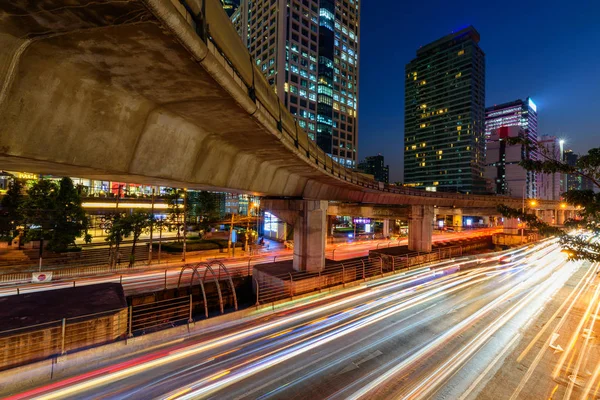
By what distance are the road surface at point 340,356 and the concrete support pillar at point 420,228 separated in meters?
14.5

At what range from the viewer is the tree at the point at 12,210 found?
2542 centimetres

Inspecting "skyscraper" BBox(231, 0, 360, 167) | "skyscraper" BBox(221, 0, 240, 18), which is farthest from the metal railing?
"skyscraper" BBox(221, 0, 240, 18)

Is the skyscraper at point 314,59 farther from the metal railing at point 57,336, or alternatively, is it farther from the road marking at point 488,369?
the metal railing at point 57,336

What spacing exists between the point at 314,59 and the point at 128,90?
79.7 meters

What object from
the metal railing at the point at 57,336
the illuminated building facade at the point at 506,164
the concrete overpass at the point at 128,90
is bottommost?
the metal railing at the point at 57,336

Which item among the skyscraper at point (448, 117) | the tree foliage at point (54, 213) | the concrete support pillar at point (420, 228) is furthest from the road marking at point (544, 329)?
the skyscraper at point (448, 117)

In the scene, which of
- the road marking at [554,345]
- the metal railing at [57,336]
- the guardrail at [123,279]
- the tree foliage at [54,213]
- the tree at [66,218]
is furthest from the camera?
the tree at [66,218]

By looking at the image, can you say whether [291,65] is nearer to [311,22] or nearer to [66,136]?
[311,22]

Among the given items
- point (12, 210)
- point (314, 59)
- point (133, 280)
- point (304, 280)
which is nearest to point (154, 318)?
point (133, 280)

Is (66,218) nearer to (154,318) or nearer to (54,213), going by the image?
(54,213)

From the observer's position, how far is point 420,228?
30.7 m

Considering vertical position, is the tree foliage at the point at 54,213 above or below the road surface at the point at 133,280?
above

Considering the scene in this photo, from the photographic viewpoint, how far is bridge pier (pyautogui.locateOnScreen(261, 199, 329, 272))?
19188 millimetres

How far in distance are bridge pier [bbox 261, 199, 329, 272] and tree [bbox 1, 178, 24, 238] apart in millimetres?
25335
